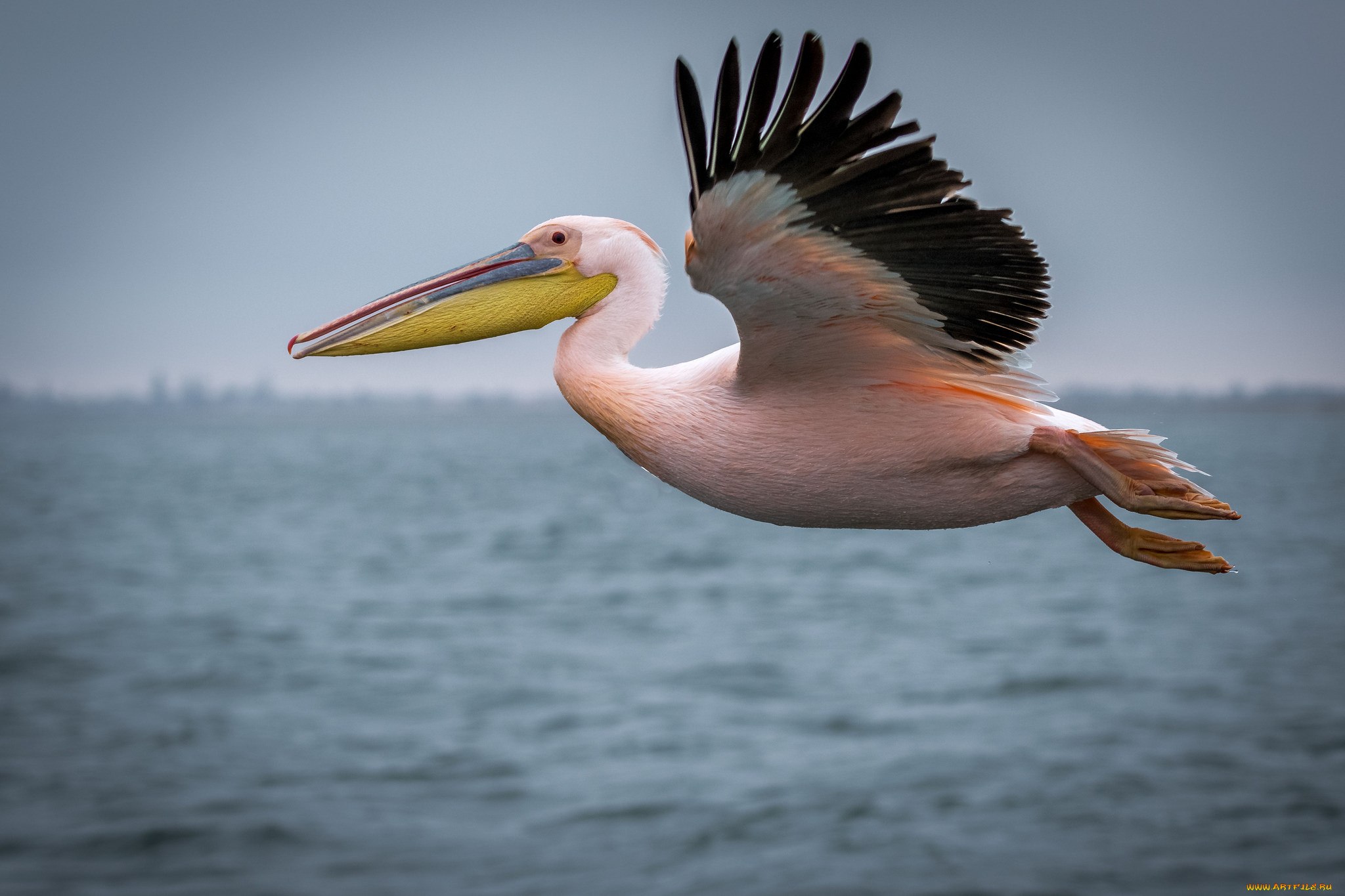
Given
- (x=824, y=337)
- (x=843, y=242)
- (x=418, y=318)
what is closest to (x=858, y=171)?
(x=843, y=242)

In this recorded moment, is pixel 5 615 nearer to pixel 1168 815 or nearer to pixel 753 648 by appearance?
pixel 753 648

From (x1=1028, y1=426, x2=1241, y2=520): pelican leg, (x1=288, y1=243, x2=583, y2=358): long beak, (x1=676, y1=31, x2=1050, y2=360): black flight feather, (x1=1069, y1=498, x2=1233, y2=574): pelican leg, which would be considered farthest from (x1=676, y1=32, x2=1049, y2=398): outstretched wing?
(x1=288, y1=243, x2=583, y2=358): long beak

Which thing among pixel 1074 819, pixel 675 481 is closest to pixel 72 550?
pixel 1074 819

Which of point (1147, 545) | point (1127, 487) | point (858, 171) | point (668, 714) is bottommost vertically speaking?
point (668, 714)

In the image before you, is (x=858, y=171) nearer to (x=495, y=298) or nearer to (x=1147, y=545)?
(x=495, y=298)

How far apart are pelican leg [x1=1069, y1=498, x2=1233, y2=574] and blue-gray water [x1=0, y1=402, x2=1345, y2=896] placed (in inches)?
45.8

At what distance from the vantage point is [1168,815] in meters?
20.5

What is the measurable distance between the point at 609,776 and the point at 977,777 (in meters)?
6.98

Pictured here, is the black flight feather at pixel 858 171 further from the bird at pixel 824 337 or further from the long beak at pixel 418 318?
the long beak at pixel 418 318

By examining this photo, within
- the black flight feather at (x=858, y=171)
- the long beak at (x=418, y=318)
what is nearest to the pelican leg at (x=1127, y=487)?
the black flight feather at (x=858, y=171)

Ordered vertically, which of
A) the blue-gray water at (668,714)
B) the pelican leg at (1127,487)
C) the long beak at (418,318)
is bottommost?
the blue-gray water at (668,714)

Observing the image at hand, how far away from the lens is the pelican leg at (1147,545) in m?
3.04

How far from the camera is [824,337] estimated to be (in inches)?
110

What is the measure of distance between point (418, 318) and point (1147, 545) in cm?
194
